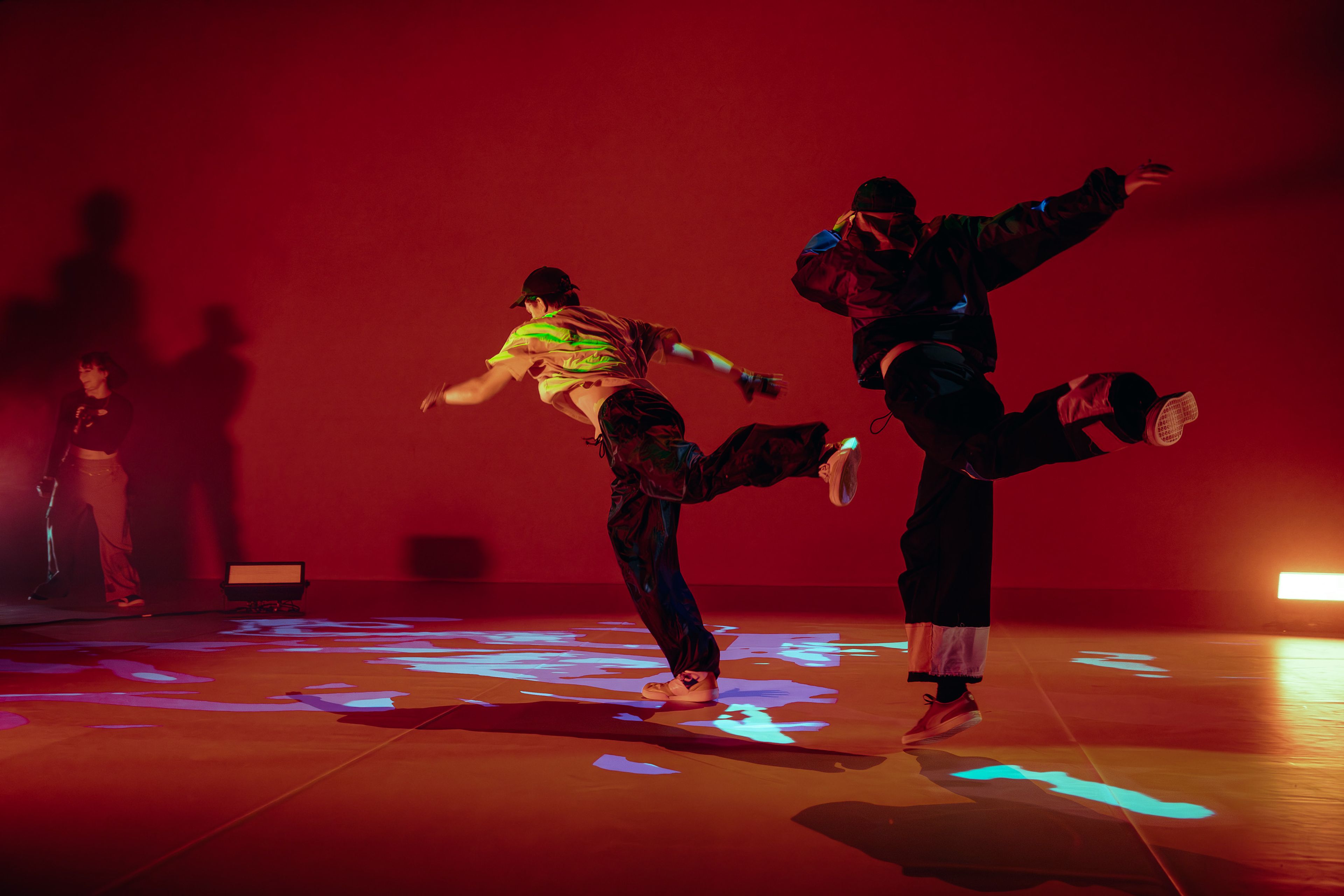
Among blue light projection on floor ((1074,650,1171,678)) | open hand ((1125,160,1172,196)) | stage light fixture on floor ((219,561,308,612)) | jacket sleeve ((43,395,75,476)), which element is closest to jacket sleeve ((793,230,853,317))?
open hand ((1125,160,1172,196))

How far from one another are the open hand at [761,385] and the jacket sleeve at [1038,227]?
2.49 ft

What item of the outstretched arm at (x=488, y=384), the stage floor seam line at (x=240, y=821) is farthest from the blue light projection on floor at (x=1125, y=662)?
the stage floor seam line at (x=240, y=821)

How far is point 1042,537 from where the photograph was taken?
5008mm

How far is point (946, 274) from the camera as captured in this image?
178 centimetres

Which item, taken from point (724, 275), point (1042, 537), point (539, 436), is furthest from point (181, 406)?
point (1042, 537)

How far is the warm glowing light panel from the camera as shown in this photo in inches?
149

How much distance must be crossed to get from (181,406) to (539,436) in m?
2.56

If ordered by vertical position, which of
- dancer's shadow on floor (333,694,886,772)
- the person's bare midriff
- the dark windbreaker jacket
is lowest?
dancer's shadow on floor (333,694,886,772)

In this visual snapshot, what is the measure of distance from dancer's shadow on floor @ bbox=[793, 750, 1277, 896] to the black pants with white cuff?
0.42 metres

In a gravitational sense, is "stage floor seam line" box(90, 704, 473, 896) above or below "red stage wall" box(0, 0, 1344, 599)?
below

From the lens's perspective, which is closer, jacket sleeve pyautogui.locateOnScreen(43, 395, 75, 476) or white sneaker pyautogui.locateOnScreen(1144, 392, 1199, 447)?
white sneaker pyautogui.locateOnScreen(1144, 392, 1199, 447)

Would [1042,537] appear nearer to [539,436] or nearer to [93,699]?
[539,436]

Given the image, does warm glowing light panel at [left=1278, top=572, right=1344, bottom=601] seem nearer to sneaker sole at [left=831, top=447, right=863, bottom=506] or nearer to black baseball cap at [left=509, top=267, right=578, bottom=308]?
sneaker sole at [left=831, top=447, right=863, bottom=506]

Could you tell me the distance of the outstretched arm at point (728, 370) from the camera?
2512 mm
